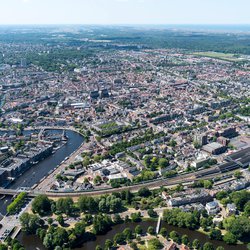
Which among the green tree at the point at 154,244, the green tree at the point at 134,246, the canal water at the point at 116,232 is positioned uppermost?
the green tree at the point at 154,244

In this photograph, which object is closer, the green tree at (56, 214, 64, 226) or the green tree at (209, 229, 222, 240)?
the green tree at (209, 229, 222, 240)

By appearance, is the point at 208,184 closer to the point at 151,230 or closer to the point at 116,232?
the point at 151,230

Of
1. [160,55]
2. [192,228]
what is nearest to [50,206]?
[192,228]

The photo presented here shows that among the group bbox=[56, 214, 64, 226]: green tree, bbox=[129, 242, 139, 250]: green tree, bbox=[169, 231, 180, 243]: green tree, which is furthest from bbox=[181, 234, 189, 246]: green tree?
bbox=[56, 214, 64, 226]: green tree

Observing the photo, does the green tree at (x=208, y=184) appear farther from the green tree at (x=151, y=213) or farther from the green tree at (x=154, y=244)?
the green tree at (x=154, y=244)

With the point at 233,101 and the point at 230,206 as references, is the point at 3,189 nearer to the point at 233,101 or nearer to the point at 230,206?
the point at 230,206

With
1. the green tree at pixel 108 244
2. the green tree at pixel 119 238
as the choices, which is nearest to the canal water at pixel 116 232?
the green tree at pixel 108 244

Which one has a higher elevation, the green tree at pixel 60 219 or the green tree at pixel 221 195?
the green tree at pixel 221 195

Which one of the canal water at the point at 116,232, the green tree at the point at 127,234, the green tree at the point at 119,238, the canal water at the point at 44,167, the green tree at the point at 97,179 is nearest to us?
the green tree at the point at 119,238

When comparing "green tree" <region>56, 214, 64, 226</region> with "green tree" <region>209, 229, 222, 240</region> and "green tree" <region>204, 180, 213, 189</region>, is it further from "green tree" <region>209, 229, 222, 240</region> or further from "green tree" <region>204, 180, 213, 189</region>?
"green tree" <region>204, 180, 213, 189</region>
